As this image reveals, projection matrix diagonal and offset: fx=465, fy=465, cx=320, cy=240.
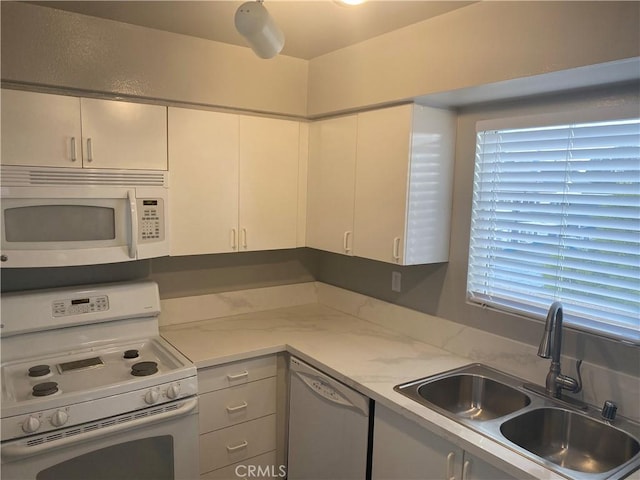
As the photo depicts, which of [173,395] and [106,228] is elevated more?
[106,228]

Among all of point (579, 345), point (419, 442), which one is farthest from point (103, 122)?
point (579, 345)

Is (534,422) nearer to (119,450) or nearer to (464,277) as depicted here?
(464,277)

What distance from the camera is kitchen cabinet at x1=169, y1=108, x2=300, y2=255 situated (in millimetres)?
2260

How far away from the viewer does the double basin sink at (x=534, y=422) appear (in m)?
1.55

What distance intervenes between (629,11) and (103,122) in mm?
1961

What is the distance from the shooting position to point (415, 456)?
169 centimetres

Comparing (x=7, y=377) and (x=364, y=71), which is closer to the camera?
(x=7, y=377)

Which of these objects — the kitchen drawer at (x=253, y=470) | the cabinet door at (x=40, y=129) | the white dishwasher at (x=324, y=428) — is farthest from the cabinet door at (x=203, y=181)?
the kitchen drawer at (x=253, y=470)

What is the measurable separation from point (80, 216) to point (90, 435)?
34.9 inches

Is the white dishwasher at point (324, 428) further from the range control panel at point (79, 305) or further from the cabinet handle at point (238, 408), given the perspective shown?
the range control panel at point (79, 305)

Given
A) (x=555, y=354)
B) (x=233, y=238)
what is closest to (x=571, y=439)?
(x=555, y=354)

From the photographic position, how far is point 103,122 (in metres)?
2.02

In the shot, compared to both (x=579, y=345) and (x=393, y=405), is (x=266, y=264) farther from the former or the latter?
(x=579, y=345)

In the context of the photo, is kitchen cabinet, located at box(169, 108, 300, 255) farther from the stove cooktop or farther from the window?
the window
